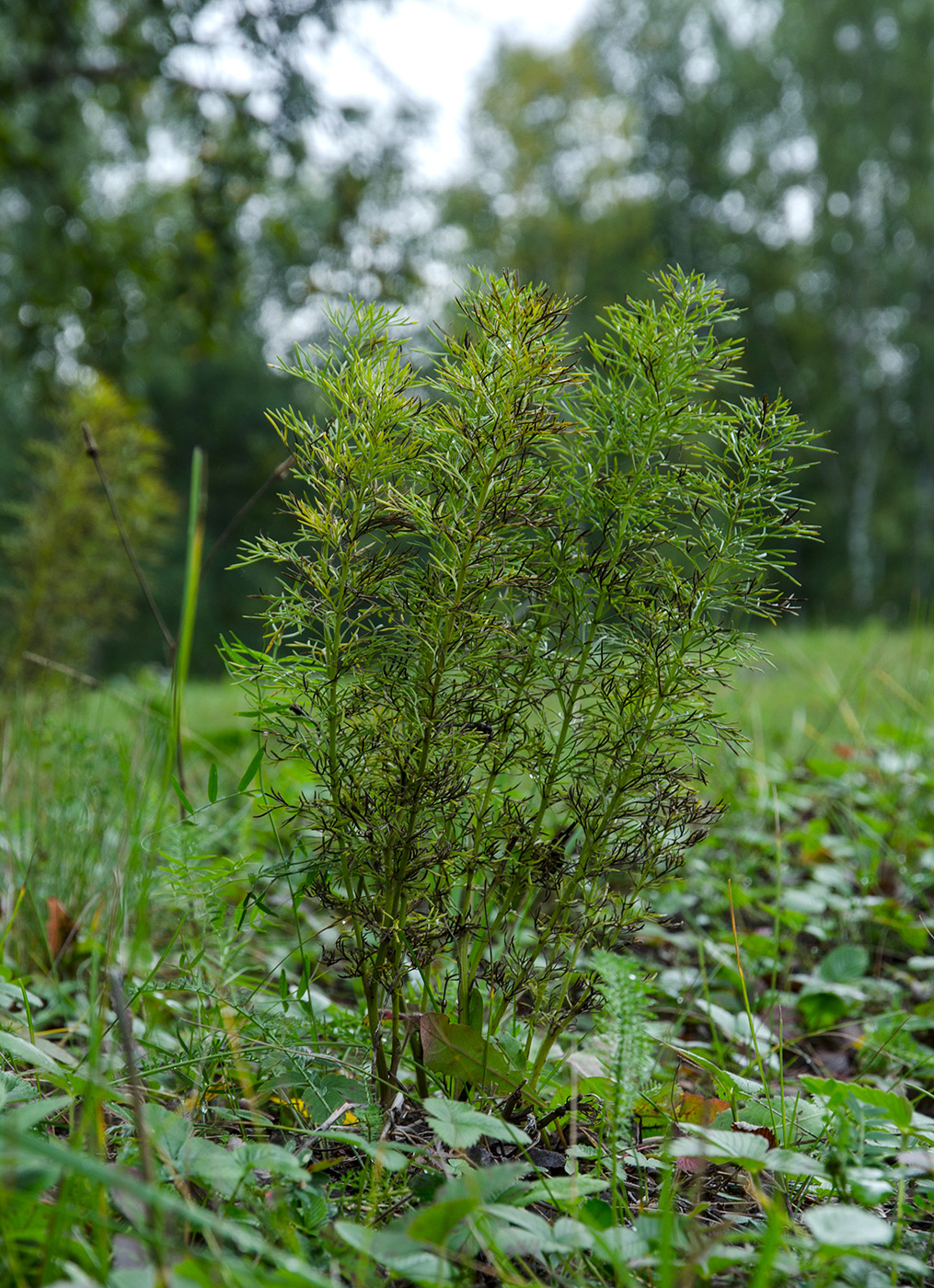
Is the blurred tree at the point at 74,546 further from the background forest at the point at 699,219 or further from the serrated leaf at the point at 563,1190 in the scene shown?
the background forest at the point at 699,219

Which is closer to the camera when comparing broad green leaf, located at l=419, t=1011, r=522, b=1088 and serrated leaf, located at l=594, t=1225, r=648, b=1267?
serrated leaf, located at l=594, t=1225, r=648, b=1267

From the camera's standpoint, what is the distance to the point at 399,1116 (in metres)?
1.06

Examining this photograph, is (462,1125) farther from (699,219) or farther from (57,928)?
(699,219)

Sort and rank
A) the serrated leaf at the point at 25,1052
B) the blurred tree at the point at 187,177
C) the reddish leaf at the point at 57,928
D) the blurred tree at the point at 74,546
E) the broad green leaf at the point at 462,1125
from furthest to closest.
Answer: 1. the blurred tree at the point at 187,177
2. the blurred tree at the point at 74,546
3. the reddish leaf at the point at 57,928
4. the serrated leaf at the point at 25,1052
5. the broad green leaf at the point at 462,1125

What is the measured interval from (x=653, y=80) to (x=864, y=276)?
20.6ft

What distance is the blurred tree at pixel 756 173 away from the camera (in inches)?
735

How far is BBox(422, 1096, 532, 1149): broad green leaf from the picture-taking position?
0.84m

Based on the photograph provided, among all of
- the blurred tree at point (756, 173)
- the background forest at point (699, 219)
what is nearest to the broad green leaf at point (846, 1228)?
the background forest at point (699, 219)

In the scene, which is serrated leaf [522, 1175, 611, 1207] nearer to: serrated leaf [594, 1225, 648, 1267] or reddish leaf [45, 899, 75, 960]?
serrated leaf [594, 1225, 648, 1267]

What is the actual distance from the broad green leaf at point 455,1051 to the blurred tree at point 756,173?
1874cm

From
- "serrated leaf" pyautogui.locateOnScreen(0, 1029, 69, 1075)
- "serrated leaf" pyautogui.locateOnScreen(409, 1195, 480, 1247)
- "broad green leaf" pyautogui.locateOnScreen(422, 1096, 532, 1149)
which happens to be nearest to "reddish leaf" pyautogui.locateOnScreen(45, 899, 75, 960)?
"serrated leaf" pyautogui.locateOnScreen(0, 1029, 69, 1075)

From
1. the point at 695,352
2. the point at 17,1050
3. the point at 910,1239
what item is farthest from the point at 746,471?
the point at 17,1050

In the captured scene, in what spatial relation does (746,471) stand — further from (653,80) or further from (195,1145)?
(653,80)

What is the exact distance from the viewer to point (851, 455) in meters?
21.4
